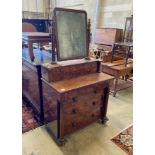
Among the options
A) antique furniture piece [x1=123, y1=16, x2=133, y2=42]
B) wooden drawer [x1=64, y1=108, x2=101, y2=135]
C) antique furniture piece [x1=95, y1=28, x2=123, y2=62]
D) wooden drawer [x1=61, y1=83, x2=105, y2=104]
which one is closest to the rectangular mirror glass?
wooden drawer [x1=61, y1=83, x2=105, y2=104]

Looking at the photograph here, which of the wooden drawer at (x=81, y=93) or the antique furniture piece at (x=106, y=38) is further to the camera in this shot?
the antique furniture piece at (x=106, y=38)

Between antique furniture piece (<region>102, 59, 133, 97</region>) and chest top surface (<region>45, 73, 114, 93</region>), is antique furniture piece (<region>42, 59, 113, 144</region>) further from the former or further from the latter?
antique furniture piece (<region>102, 59, 133, 97</region>)

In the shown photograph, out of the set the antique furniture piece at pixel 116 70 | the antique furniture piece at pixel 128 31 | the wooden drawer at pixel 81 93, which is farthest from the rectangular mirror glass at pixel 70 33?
the antique furniture piece at pixel 128 31

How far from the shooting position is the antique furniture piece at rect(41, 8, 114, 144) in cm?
154

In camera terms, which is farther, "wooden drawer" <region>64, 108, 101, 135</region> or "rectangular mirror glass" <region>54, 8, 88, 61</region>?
"wooden drawer" <region>64, 108, 101, 135</region>

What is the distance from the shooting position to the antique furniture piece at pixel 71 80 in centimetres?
154

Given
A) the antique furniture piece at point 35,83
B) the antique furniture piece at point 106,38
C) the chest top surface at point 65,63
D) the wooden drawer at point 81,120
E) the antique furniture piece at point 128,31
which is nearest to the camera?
the chest top surface at point 65,63

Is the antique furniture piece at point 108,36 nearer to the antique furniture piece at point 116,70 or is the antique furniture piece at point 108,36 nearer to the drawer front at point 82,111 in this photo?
the antique furniture piece at point 116,70

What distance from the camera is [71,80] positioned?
166 centimetres

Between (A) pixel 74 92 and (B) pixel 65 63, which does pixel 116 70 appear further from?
(A) pixel 74 92

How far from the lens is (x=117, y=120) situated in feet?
7.24
